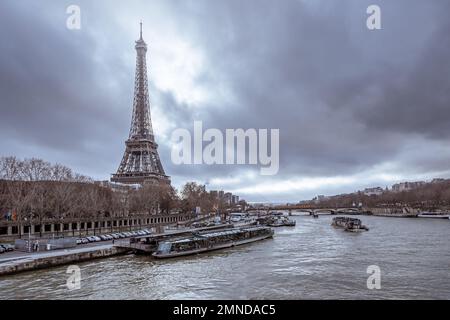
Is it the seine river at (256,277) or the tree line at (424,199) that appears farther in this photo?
the tree line at (424,199)

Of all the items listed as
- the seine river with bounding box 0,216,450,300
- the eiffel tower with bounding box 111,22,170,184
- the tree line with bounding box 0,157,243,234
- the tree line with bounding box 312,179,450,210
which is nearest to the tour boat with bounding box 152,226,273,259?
the seine river with bounding box 0,216,450,300

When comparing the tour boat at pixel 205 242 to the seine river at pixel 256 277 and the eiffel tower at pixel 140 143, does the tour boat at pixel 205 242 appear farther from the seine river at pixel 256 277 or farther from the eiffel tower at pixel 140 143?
the eiffel tower at pixel 140 143

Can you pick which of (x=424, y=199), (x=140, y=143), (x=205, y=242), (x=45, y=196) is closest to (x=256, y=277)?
(x=205, y=242)

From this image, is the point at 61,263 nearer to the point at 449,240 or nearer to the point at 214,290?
the point at 214,290

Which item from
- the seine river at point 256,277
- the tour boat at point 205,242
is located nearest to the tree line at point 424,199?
the tour boat at point 205,242

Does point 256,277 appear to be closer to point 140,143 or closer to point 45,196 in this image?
point 45,196

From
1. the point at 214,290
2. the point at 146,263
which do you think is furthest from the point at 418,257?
the point at 146,263
